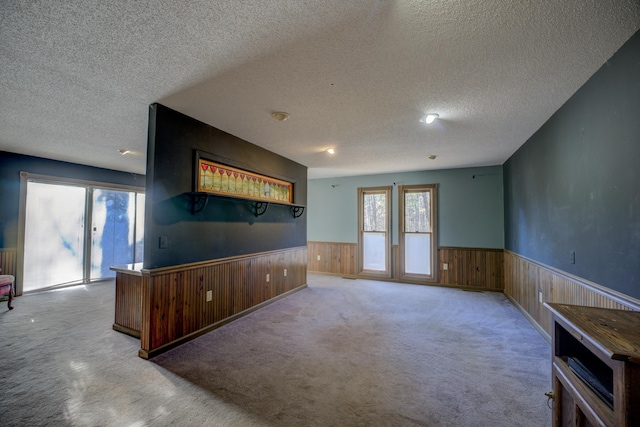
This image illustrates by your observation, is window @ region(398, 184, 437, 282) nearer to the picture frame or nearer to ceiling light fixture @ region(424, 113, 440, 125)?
the picture frame

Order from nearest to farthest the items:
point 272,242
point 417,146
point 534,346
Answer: point 534,346
point 417,146
point 272,242

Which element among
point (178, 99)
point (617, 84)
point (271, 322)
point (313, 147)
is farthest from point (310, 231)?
point (617, 84)

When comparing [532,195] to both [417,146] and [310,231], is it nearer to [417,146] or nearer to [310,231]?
[417,146]

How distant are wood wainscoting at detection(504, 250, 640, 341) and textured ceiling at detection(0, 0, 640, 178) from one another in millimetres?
1658

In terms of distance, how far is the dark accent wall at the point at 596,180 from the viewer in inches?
67.7

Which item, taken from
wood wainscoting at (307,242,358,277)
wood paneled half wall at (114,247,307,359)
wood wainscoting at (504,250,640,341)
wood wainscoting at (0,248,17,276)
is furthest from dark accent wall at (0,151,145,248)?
wood wainscoting at (504,250,640,341)

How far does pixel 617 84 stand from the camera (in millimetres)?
1837

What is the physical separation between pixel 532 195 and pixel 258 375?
12.7ft

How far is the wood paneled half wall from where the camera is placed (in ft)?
8.46

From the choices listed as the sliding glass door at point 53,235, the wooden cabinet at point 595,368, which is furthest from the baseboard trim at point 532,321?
the sliding glass door at point 53,235

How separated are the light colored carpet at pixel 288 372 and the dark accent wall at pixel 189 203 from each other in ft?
3.18

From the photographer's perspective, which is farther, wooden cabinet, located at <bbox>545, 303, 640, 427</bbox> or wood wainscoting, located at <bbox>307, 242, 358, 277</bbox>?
wood wainscoting, located at <bbox>307, 242, 358, 277</bbox>

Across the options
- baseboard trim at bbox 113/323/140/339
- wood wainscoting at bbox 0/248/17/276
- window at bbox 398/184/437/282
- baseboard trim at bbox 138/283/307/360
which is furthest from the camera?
window at bbox 398/184/437/282

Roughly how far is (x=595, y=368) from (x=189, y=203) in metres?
3.32
